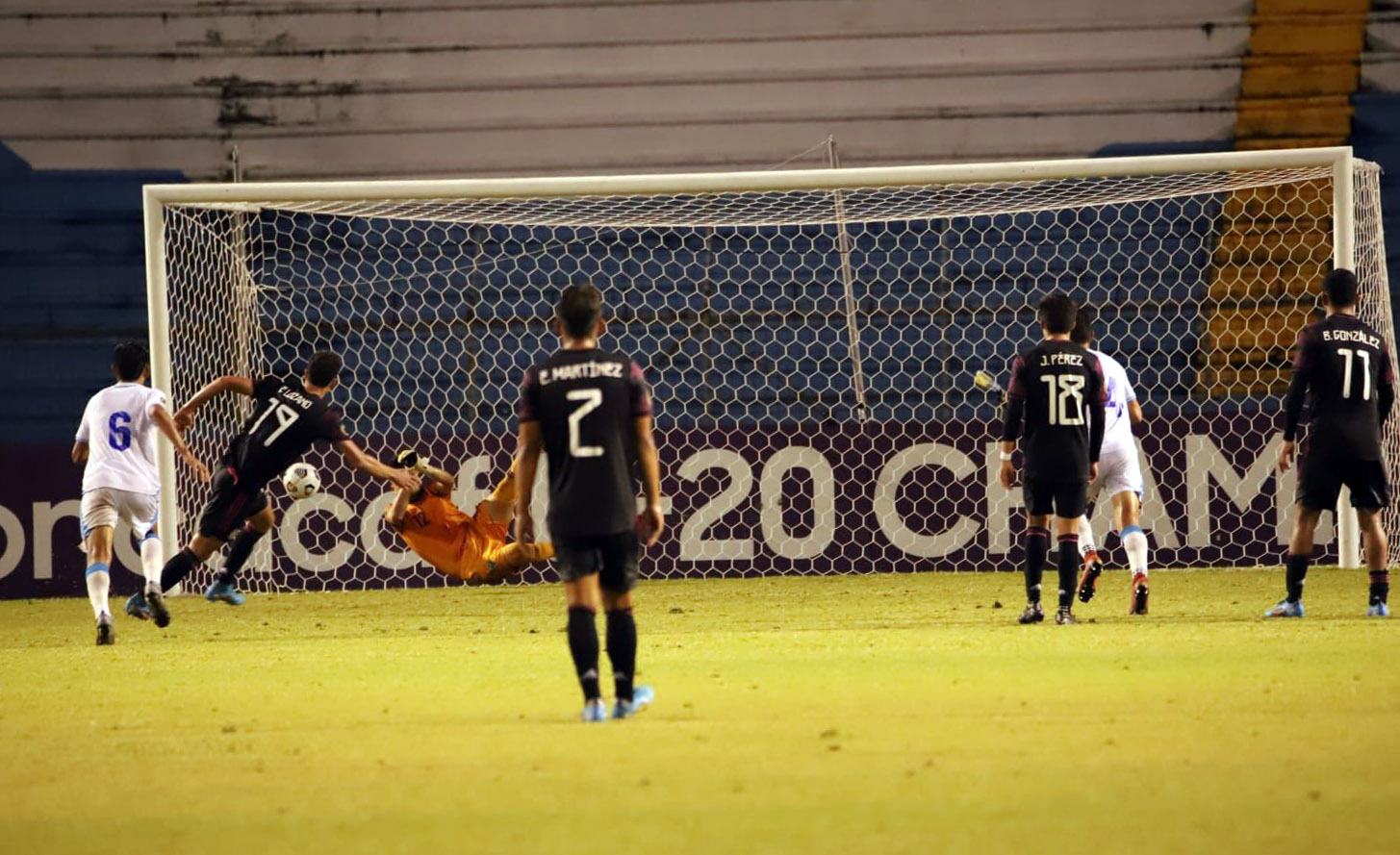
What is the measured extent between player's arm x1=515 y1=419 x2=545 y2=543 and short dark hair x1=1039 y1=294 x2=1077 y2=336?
325cm

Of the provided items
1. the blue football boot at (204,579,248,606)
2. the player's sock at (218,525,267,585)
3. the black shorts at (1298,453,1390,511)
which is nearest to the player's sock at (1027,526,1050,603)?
the black shorts at (1298,453,1390,511)

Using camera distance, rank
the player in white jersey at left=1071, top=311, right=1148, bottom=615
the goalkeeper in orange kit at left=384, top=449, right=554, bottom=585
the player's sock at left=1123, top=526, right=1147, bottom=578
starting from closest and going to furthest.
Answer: the player's sock at left=1123, top=526, right=1147, bottom=578 < the player in white jersey at left=1071, top=311, right=1148, bottom=615 < the goalkeeper in orange kit at left=384, top=449, right=554, bottom=585

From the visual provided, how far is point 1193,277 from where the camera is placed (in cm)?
1359

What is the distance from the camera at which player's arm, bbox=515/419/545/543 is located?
5.63 metres

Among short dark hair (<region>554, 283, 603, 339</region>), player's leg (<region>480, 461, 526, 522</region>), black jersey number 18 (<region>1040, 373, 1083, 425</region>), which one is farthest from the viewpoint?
player's leg (<region>480, 461, 526, 522</region>)

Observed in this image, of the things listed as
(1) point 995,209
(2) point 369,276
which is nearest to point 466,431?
(2) point 369,276

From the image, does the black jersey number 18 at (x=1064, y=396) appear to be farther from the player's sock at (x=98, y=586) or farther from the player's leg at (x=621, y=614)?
the player's sock at (x=98, y=586)

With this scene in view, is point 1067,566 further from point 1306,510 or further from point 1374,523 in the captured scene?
point 1374,523

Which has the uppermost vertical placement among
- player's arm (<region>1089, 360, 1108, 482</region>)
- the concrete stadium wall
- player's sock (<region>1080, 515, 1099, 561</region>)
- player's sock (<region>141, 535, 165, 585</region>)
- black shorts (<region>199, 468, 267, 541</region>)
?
the concrete stadium wall

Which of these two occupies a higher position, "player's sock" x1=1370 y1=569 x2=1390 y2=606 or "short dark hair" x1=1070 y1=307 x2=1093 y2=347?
"short dark hair" x1=1070 y1=307 x2=1093 y2=347

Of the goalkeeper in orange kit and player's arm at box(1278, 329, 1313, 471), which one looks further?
the goalkeeper in orange kit

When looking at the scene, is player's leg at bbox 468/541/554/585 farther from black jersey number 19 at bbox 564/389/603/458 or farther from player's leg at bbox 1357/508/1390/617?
black jersey number 19 at bbox 564/389/603/458

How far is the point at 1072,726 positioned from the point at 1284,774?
883mm

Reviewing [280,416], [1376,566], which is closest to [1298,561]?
[1376,566]
